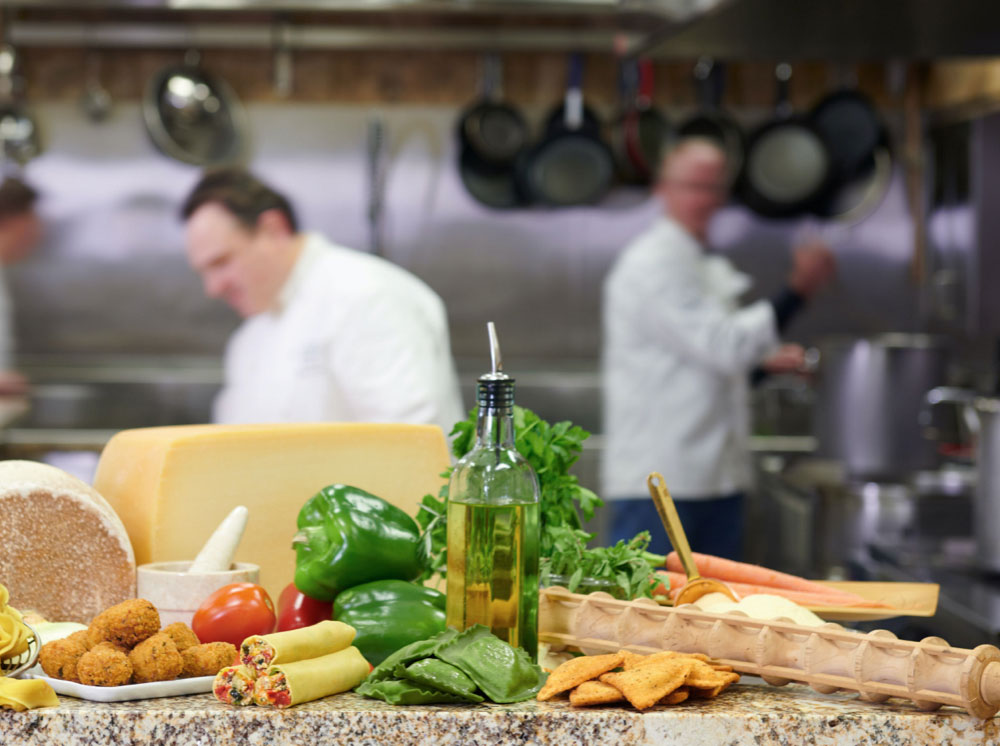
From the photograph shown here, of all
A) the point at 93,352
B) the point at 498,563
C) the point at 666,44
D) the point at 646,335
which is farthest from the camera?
the point at 93,352

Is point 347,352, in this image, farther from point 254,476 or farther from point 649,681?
point 649,681

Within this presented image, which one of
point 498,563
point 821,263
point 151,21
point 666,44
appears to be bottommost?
point 498,563

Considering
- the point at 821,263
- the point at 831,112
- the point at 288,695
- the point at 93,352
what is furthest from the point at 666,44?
the point at 93,352

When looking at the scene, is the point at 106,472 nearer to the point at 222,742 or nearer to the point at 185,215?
the point at 222,742

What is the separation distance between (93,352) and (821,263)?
269 cm

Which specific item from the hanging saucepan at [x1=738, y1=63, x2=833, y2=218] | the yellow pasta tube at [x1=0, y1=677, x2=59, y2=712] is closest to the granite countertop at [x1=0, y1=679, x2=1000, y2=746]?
the yellow pasta tube at [x1=0, y1=677, x2=59, y2=712]

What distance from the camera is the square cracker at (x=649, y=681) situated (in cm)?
89

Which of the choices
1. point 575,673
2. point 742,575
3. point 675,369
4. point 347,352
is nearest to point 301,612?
point 575,673

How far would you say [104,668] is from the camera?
91cm

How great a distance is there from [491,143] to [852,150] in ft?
4.19

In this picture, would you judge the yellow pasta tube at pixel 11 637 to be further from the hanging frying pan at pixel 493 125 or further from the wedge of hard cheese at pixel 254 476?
the hanging frying pan at pixel 493 125

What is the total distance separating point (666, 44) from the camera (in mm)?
1999

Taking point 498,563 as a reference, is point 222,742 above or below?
below

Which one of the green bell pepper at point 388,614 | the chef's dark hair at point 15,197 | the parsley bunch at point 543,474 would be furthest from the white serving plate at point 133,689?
the chef's dark hair at point 15,197
